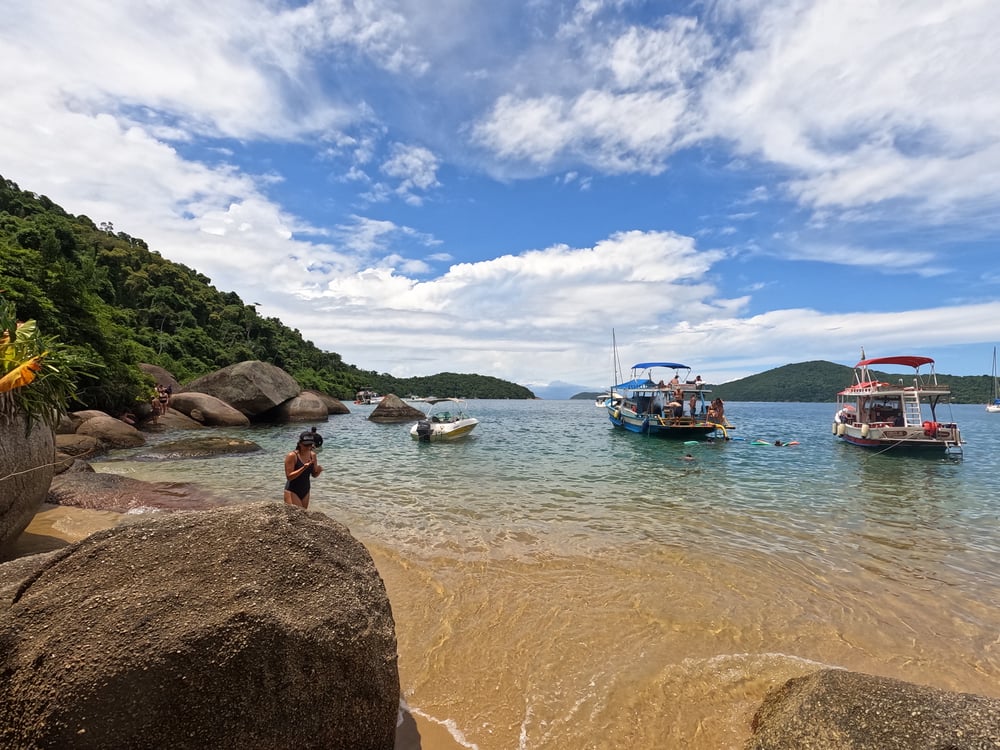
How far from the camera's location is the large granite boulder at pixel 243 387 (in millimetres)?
30984

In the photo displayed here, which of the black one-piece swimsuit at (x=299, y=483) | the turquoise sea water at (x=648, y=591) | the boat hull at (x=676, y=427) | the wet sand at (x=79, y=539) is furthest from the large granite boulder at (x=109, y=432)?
the boat hull at (x=676, y=427)

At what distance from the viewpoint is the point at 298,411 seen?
115 feet

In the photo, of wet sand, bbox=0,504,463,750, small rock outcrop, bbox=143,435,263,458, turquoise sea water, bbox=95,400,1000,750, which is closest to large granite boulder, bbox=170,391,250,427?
small rock outcrop, bbox=143,435,263,458

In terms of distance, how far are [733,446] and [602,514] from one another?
18.9 metres

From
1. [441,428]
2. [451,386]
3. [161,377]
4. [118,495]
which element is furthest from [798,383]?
[118,495]

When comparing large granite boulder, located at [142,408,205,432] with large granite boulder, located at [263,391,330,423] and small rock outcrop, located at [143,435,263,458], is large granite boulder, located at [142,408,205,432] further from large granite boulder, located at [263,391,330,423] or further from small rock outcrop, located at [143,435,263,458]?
small rock outcrop, located at [143,435,263,458]

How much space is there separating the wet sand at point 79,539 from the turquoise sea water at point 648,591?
0.11m

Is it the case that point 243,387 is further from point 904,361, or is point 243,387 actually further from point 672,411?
point 904,361

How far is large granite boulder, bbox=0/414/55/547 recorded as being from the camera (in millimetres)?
5016

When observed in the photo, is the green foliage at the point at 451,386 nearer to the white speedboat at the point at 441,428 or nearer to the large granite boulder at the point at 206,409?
the large granite boulder at the point at 206,409

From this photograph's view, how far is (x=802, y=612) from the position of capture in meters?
5.92

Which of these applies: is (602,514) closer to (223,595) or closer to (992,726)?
(992,726)

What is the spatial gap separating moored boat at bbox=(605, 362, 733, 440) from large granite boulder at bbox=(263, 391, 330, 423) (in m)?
22.2

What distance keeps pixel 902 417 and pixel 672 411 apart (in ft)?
34.9
